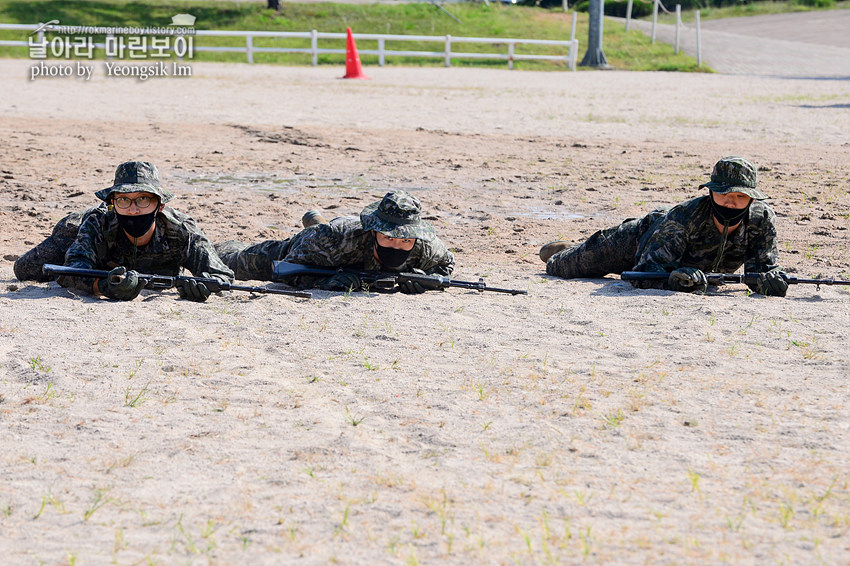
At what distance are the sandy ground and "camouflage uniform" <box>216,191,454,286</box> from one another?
44 centimetres

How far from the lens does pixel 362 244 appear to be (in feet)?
30.1

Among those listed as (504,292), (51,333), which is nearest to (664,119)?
(504,292)

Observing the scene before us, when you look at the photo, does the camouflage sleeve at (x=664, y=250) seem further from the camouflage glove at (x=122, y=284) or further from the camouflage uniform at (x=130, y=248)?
the camouflage glove at (x=122, y=284)

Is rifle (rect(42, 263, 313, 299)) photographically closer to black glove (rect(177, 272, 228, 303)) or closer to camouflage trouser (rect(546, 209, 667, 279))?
black glove (rect(177, 272, 228, 303))

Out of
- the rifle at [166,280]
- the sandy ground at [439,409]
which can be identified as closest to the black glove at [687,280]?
the sandy ground at [439,409]

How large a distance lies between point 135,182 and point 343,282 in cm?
182

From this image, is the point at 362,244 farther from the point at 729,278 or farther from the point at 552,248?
the point at 729,278

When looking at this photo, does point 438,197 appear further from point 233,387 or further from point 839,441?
point 839,441

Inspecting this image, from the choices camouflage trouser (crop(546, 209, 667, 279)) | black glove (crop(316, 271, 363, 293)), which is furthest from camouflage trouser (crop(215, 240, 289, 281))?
camouflage trouser (crop(546, 209, 667, 279))

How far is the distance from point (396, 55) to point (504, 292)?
24965 mm

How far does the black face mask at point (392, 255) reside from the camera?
29.1 feet

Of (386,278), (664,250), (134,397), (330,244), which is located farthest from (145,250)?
(664,250)

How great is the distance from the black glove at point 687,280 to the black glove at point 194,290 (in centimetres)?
360

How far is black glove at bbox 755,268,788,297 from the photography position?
888 centimetres
